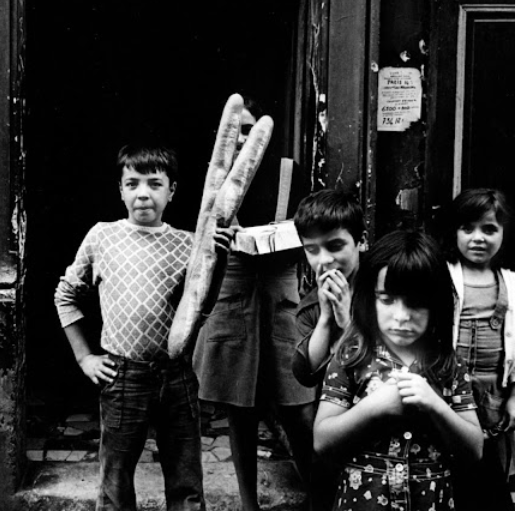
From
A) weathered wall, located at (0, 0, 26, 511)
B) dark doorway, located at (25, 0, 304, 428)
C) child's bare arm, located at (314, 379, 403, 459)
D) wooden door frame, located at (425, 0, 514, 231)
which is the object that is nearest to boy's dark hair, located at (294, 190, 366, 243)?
child's bare arm, located at (314, 379, 403, 459)

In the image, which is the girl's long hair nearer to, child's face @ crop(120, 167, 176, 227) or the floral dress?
the floral dress

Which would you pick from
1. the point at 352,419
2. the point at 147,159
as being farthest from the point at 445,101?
the point at 352,419

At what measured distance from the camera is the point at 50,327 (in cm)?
601

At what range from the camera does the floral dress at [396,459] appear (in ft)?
6.95

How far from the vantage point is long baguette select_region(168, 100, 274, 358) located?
2752 mm

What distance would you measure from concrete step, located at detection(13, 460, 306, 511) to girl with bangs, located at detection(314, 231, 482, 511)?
4.32 ft

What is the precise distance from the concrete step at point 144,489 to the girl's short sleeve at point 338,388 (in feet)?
4.59

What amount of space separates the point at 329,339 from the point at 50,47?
4.26 meters

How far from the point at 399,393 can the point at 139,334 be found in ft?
3.58

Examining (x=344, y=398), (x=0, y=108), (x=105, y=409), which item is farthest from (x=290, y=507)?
(x=0, y=108)

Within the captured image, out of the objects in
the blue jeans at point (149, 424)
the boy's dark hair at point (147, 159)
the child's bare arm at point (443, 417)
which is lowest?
the blue jeans at point (149, 424)

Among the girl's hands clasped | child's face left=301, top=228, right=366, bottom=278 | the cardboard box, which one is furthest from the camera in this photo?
the cardboard box

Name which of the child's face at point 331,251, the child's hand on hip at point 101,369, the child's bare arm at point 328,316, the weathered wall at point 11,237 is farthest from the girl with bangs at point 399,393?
the weathered wall at point 11,237

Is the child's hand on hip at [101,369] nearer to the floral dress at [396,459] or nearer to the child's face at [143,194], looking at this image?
the child's face at [143,194]
